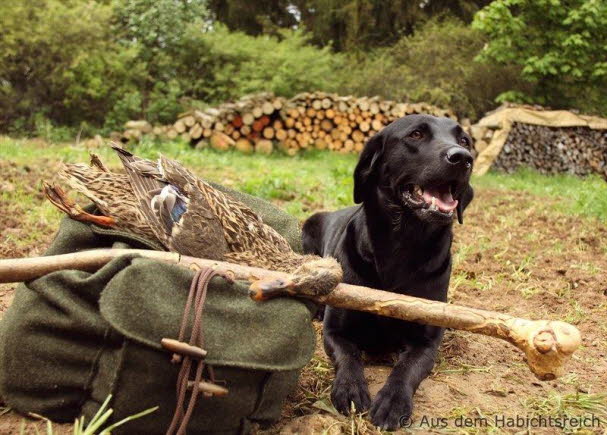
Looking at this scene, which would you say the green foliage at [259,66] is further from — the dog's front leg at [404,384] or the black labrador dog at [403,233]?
the dog's front leg at [404,384]

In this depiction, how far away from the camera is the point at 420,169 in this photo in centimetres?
266

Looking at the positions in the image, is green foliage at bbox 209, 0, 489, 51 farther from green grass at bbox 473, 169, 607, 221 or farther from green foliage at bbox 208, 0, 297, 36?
green grass at bbox 473, 169, 607, 221

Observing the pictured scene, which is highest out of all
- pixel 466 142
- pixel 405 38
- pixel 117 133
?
pixel 405 38

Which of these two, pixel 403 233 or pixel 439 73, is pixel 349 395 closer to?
pixel 403 233

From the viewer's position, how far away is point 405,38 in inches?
656

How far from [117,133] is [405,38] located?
9339 mm

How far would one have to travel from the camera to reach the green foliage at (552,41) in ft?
37.7

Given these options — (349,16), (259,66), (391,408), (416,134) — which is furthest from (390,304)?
(349,16)

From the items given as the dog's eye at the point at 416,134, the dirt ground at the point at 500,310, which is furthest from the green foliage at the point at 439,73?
the dog's eye at the point at 416,134

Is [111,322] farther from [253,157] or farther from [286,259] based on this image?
[253,157]

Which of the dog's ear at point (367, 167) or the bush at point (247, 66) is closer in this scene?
the dog's ear at point (367, 167)

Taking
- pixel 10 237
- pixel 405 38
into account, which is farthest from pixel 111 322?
pixel 405 38

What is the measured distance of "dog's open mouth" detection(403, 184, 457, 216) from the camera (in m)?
2.63

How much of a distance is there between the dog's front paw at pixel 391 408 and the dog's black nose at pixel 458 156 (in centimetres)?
102
